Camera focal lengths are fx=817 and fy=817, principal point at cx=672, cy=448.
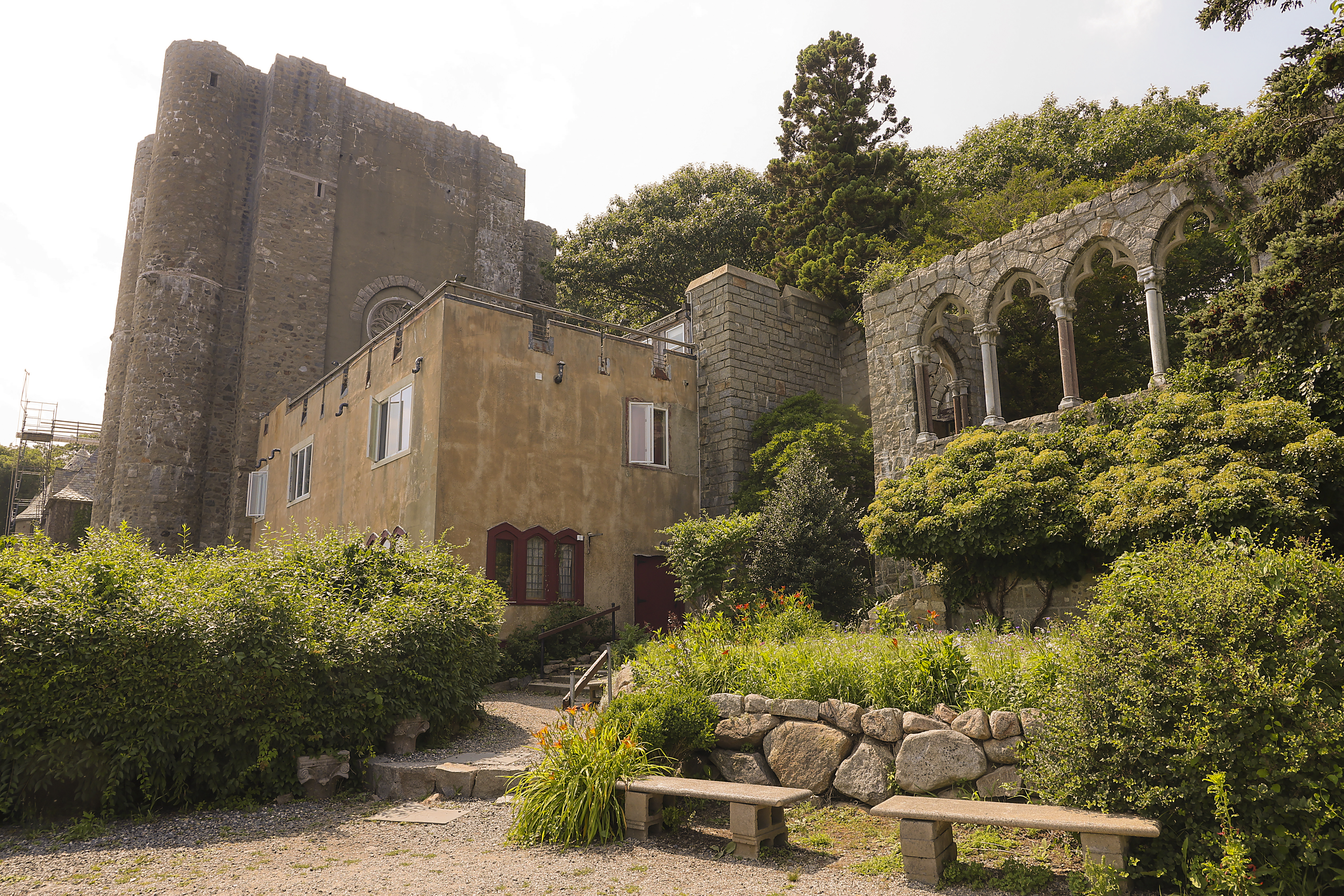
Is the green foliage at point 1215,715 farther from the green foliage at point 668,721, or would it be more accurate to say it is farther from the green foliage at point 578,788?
the green foliage at point 578,788

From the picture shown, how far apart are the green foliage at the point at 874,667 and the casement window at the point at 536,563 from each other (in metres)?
6.31

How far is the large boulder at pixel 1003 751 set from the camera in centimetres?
561

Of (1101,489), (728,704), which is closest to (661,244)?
(1101,489)

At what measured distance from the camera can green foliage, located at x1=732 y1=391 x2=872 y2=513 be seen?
1573cm

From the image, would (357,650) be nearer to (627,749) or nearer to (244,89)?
(627,749)

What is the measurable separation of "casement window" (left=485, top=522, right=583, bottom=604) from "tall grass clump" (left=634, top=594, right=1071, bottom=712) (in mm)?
6153

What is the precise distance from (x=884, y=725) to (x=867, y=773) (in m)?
0.39

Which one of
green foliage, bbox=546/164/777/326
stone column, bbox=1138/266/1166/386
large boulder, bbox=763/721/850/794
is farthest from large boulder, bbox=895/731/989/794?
green foliage, bbox=546/164/777/326

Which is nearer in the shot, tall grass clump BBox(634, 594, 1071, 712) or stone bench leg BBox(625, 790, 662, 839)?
stone bench leg BBox(625, 790, 662, 839)

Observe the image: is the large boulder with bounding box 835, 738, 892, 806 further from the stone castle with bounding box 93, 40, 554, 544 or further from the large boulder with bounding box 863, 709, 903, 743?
the stone castle with bounding box 93, 40, 554, 544

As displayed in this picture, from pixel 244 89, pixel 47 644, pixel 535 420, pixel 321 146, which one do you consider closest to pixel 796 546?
pixel 535 420

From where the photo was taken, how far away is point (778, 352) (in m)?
18.6

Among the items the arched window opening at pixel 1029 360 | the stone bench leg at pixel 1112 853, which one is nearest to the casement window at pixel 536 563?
A: the arched window opening at pixel 1029 360

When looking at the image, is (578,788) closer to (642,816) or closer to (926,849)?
(642,816)
